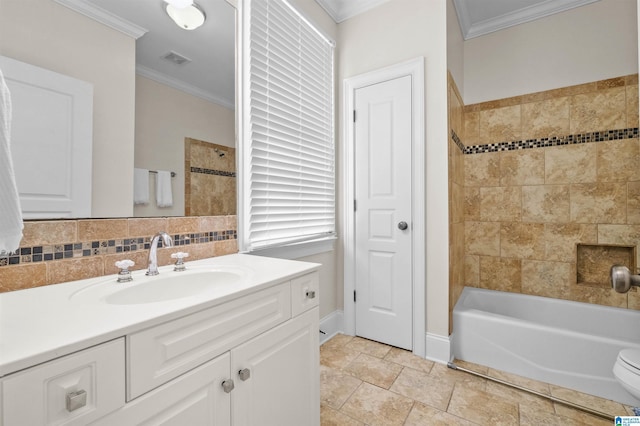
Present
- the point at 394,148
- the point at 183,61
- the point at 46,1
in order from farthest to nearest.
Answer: the point at 394,148, the point at 183,61, the point at 46,1

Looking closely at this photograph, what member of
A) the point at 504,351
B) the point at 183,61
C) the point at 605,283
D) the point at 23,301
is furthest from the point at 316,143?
the point at 605,283

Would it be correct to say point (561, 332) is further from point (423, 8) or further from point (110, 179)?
point (110, 179)

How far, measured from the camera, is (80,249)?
1035 mm

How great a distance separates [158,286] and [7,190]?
24.2 inches

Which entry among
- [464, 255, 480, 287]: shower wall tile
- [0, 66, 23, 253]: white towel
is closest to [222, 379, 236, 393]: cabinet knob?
[0, 66, 23, 253]: white towel

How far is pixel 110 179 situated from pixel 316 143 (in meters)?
1.46

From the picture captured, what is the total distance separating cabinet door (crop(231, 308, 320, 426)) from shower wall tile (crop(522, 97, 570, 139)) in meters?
2.56

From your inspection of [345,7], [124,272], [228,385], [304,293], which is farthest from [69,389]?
[345,7]

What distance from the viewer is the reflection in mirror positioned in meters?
1.23

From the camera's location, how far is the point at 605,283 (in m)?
2.29

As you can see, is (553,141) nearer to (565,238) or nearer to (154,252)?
(565,238)

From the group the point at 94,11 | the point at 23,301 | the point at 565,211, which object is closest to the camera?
the point at 23,301

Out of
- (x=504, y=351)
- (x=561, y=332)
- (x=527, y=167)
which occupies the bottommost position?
(x=504, y=351)

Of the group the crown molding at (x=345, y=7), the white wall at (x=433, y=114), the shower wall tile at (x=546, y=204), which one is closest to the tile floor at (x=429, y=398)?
the white wall at (x=433, y=114)
